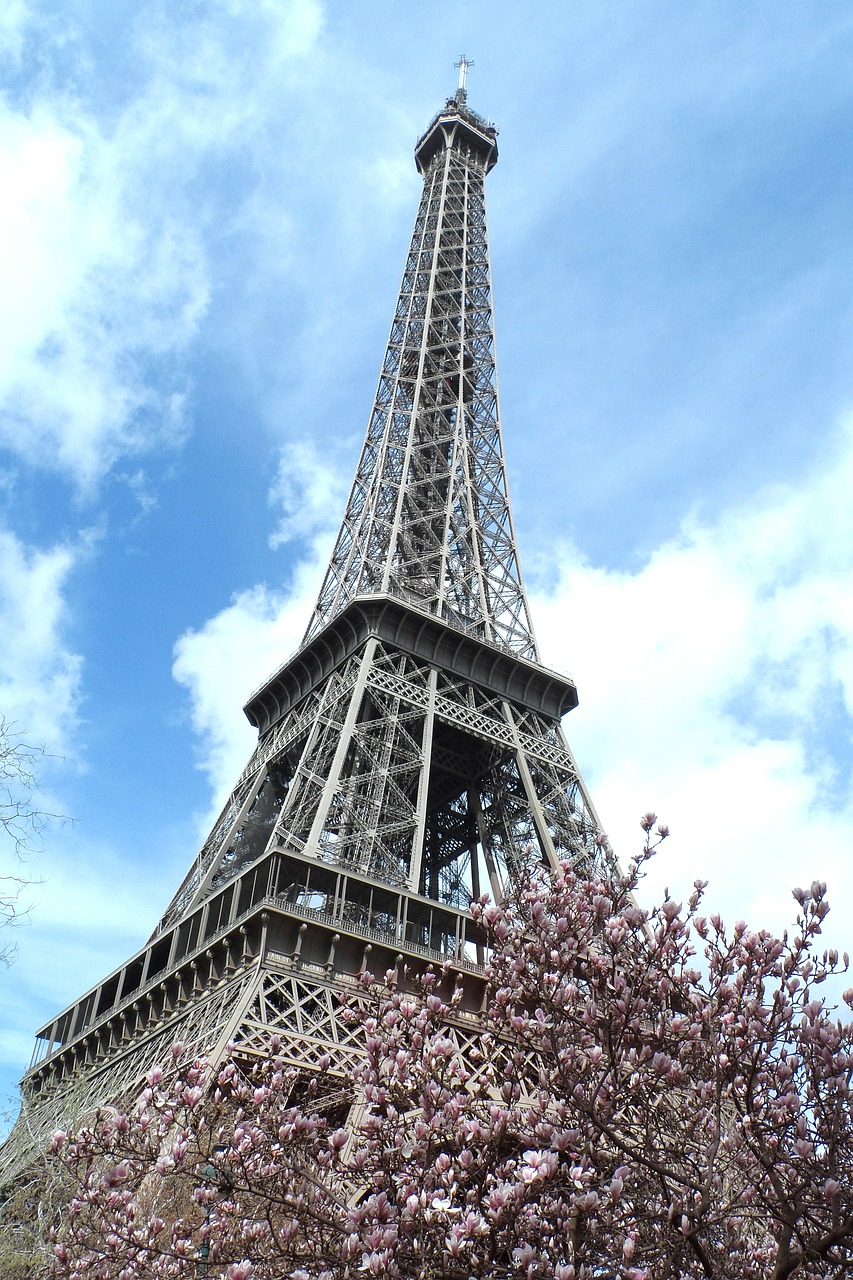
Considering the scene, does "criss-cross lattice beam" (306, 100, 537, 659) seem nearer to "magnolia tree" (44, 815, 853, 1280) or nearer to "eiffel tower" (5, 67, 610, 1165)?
"eiffel tower" (5, 67, 610, 1165)

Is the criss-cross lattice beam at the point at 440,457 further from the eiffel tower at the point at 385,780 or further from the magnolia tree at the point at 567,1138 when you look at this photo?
the magnolia tree at the point at 567,1138

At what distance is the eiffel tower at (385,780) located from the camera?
27.8m

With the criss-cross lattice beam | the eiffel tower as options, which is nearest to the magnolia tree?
the eiffel tower

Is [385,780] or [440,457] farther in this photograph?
[440,457]

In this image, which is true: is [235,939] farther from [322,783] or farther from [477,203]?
[477,203]

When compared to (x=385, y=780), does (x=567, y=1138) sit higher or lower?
lower

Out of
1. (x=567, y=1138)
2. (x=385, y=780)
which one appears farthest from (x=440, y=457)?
(x=567, y=1138)

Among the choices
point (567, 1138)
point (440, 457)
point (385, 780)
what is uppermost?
point (440, 457)

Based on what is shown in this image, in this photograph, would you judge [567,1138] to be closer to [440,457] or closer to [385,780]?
[385,780]

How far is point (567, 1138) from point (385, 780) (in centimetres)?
2533

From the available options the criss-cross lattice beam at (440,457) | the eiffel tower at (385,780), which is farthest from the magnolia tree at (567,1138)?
the criss-cross lattice beam at (440,457)

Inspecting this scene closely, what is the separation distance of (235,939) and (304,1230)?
17556 mm

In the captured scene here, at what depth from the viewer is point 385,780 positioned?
115 ft

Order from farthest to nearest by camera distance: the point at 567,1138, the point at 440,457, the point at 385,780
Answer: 1. the point at 440,457
2. the point at 385,780
3. the point at 567,1138
